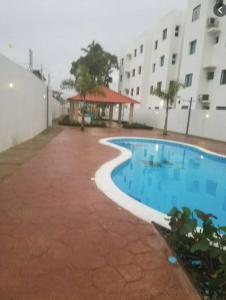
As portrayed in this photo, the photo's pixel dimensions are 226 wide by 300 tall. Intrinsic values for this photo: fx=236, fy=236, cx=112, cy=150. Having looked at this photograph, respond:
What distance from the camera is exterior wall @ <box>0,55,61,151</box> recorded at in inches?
312

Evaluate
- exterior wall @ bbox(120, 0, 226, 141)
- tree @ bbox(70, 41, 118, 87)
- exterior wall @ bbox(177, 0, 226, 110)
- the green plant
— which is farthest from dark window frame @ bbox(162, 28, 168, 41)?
the green plant

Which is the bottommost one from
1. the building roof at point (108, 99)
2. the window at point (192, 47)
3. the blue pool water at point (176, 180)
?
the blue pool water at point (176, 180)

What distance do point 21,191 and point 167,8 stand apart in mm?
30785

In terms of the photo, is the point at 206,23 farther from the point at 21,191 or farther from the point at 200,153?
the point at 21,191

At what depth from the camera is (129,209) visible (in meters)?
4.09

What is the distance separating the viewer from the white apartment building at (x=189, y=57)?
63.2ft

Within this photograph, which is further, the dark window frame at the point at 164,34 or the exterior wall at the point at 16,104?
the dark window frame at the point at 164,34

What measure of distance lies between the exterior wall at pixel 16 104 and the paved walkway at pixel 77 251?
409 centimetres

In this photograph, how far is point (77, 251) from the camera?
2.78 m

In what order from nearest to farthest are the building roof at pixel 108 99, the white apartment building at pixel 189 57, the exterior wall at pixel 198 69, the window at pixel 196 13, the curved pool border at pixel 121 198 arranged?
the curved pool border at pixel 121 198, the exterior wall at pixel 198 69, the white apartment building at pixel 189 57, the window at pixel 196 13, the building roof at pixel 108 99

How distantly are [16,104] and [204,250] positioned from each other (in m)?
8.86

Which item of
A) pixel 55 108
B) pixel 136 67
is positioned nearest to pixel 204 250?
pixel 55 108

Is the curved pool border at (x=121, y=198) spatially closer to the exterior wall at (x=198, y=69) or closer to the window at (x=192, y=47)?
the exterior wall at (x=198, y=69)

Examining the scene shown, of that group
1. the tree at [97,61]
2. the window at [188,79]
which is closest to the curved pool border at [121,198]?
the window at [188,79]
